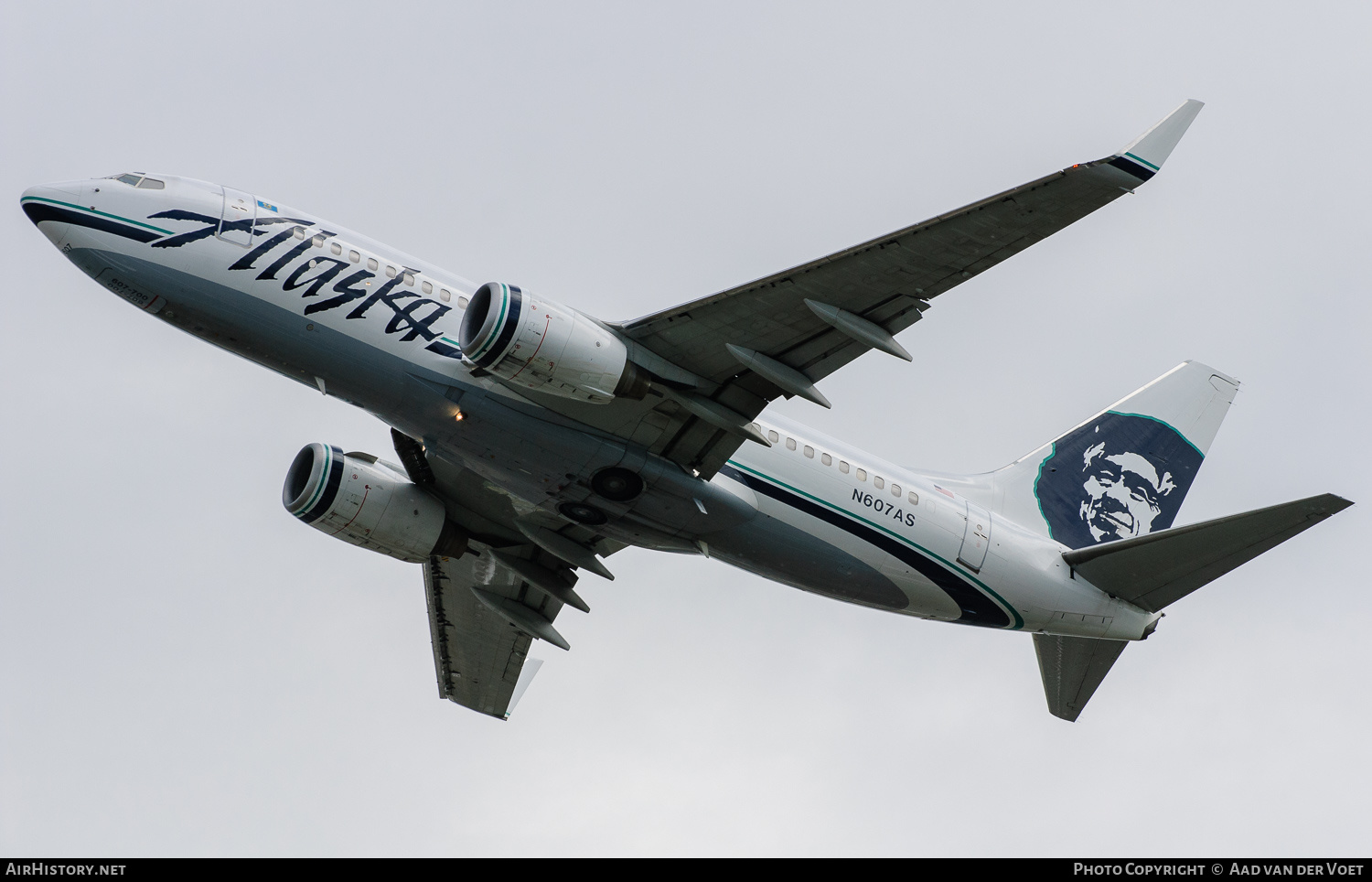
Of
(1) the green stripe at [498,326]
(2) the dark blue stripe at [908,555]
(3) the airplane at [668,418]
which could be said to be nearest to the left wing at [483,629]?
(3) the airplane at [668,418]

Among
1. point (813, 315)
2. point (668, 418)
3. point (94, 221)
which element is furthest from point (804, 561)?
point (94, 221)

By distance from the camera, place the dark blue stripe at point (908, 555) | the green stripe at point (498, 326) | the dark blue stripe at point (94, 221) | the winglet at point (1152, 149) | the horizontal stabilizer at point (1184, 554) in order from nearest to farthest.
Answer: the winglet at point (1152, 149), the green stripe at point (498, 326), the dark blue stripe at point (94, 221), the horizontal stabilizer at point (1184, 554), the dark blue stripe at point (908, 555)

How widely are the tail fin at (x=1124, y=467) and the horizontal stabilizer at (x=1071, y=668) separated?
257 cm

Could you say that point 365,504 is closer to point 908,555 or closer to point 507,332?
point 507,332

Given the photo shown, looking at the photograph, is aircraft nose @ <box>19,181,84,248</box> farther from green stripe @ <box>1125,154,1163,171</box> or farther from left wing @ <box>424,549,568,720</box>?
green stripe @ <box>1125,154,1163,171</box>

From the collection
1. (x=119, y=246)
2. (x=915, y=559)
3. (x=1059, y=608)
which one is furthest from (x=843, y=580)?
(x=119, y=246)

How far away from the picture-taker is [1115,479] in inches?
1323

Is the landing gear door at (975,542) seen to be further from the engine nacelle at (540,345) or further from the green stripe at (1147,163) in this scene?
the green stripe at (1147,163)

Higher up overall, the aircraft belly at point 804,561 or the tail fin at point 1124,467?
the tail fin at point 1124,467

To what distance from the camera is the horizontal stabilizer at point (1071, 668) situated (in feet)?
105

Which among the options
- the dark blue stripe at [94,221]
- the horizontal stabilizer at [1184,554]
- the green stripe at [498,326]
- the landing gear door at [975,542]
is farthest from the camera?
the landing gear door at [975,542]

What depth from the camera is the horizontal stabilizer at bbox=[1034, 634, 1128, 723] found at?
105 ft

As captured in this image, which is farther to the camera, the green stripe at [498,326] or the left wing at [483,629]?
the left wing at [483,629]

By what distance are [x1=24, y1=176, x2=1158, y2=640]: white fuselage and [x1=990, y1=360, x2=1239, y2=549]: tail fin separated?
3.70 m
